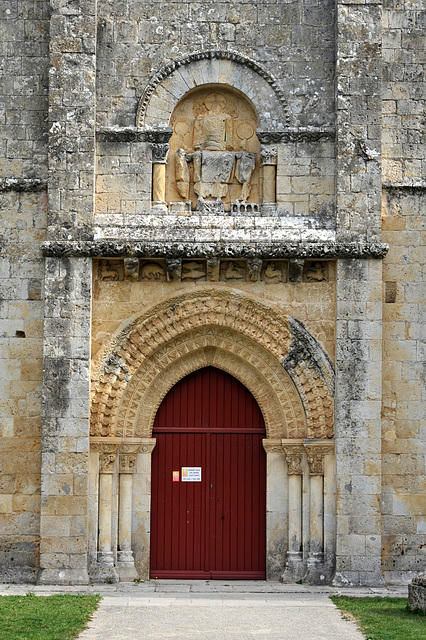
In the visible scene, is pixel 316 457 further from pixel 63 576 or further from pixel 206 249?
pixel 63 576

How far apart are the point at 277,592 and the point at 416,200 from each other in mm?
5532

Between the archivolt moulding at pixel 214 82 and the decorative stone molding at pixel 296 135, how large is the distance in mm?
109

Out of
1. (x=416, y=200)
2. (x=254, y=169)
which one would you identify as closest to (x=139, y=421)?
(x=254, y=169)

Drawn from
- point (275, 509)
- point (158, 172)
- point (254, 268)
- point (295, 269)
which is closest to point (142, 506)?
point (275, 509)

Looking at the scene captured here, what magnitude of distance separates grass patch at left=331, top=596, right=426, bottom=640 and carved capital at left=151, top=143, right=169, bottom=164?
6126 millimetres

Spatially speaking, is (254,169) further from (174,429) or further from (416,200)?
(174,429)

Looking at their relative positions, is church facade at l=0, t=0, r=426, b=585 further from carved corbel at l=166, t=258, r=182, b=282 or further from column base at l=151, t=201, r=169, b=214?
carved corbel at l=166, t=258, r=182, b=282

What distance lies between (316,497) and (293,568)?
98 cm

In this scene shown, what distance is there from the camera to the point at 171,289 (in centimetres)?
1392

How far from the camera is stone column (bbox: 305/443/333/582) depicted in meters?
13.6

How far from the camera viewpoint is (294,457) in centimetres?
1395

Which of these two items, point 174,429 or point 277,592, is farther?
point 174,429

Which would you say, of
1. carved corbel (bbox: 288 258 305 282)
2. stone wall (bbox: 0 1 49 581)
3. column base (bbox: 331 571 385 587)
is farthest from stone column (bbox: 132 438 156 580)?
carved corbel (bbox: 288 258 305 282)

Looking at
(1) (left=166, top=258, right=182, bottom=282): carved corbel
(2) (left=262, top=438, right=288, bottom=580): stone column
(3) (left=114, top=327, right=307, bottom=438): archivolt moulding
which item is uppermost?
(1) (left=166, top=258, right=182, bottom=282): carved corbel
